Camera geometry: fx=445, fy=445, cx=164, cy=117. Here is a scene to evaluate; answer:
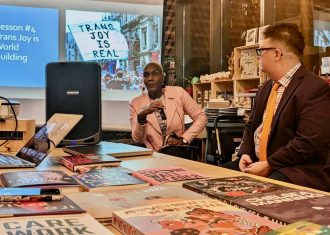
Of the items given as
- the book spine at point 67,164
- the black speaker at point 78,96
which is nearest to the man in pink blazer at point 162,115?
the black speaker at point 78,96

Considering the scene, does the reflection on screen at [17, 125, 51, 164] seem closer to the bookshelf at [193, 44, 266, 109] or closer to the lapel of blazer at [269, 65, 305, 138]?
the lapel of blazer at [269, 65, 305, 138]

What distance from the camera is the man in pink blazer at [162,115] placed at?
11.0ft

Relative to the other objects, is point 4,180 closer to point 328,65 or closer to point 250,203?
point 250,203

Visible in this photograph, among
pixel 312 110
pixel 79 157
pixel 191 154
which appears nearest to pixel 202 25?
pixel 191 154

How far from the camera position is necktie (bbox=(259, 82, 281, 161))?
226 cm

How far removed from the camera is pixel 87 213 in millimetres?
908

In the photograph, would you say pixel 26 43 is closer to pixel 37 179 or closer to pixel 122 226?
pixel 37 179

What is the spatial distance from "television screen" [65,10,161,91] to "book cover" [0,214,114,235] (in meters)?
4.43

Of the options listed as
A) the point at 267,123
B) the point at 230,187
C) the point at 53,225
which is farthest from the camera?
the point at 267,123

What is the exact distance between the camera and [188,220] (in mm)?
826

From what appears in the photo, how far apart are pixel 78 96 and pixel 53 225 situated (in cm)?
184

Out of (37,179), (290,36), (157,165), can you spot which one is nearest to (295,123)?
(290,36)

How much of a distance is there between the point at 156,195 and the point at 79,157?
0.77 m

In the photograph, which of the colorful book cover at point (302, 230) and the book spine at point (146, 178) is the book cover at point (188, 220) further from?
the book spine at point (146, 178)
